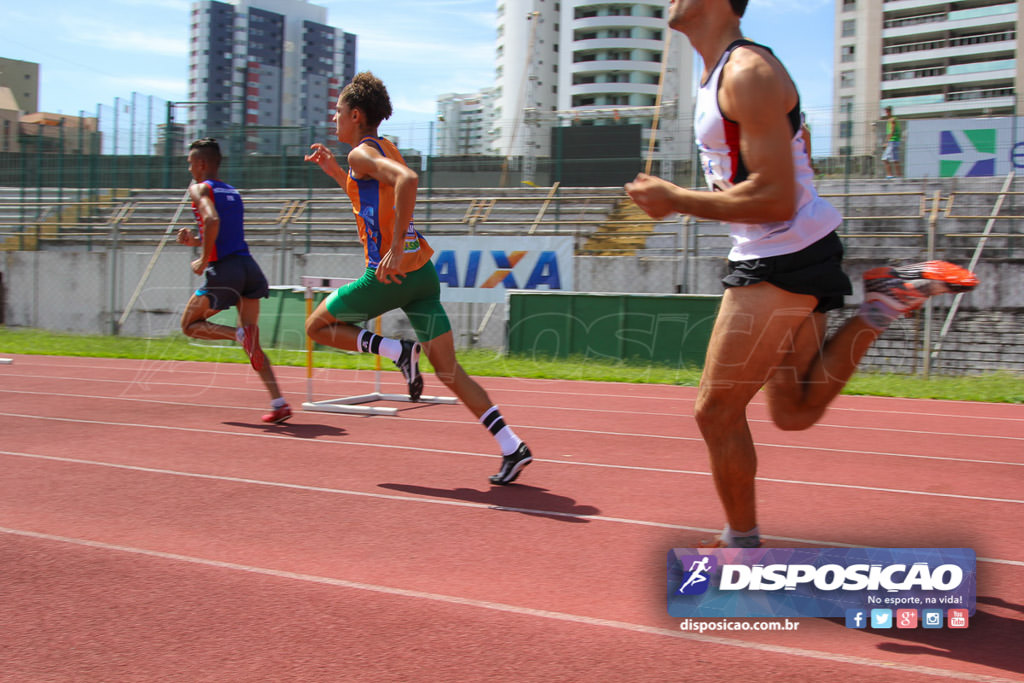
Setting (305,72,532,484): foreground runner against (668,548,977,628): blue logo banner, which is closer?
(668,548,977,628): blue logo banner

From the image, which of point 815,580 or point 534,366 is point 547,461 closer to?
point 815,580

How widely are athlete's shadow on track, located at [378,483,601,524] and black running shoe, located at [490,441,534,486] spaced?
0.06 meters

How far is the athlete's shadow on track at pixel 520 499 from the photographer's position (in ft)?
14.9

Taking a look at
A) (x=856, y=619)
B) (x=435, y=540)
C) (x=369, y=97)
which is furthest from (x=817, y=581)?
(x=369, y=97)

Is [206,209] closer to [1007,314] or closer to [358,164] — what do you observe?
[358,164]

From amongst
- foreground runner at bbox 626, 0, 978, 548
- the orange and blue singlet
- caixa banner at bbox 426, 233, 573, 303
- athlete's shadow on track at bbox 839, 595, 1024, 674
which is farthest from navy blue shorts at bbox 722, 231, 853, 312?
caixa banner at bbox 426, 233, 573, 303

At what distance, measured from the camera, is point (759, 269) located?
304 cm

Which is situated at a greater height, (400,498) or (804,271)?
(804,271)

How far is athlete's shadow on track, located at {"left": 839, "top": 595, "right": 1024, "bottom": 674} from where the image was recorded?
2.73 m

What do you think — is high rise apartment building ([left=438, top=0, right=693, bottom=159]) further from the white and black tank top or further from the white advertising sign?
the white and black tank top

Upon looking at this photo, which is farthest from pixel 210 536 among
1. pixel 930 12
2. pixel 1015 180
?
pixel 930 12

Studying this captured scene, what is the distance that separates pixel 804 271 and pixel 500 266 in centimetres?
1277

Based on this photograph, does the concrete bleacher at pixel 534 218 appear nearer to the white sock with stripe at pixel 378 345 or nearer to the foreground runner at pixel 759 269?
the white sock with stripe at pixel 378 345

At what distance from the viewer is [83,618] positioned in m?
3.06
